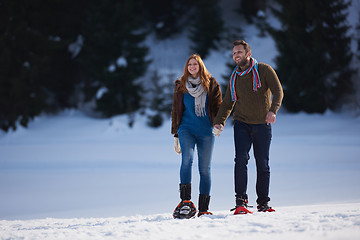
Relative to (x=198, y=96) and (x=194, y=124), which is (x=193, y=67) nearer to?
(x=198, y=96)

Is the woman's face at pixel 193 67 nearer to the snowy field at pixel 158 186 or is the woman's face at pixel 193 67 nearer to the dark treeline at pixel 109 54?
the snowy field at pixel 158 186

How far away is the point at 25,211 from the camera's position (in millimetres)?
5980

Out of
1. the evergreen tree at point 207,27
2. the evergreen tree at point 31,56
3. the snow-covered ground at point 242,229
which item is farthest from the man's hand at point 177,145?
the evergreen tree at point 207,27

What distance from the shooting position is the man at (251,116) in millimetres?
3984

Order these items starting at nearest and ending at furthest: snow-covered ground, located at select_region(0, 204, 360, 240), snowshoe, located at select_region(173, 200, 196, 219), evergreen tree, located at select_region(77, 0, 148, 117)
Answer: snow-covered ground, located at select_region(0, 204, 360, 240) < snowshoe, located at select_region(173, 200, 196, 219) < evergreen tree, located at select_region(77, 0, 148, 117)

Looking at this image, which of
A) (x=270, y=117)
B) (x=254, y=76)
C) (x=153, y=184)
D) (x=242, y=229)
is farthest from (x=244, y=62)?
(x=153, y=184)

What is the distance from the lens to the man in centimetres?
398

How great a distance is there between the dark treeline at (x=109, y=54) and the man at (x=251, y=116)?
12239mm

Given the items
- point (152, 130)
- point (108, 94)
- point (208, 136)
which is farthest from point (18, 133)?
point (208, 136)

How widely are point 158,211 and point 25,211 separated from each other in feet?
7.03

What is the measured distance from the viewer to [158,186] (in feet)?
24.1

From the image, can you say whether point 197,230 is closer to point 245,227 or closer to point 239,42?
point 245,227

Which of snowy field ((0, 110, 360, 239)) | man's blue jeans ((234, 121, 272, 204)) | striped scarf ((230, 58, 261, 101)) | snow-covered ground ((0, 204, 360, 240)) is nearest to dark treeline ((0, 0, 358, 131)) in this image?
snowy field ((0, 110, 360, 239))

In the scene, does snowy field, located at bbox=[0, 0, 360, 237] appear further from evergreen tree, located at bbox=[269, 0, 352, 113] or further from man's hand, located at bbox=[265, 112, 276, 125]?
man's hand, located at bbox=[265, 112, 276, 125]
